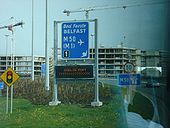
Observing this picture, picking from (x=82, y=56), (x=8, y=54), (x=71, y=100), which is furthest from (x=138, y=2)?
(x=8, y=54)

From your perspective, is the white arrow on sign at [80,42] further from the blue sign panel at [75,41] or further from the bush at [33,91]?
the bush at [33,91]

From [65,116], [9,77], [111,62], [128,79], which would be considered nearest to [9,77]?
[9,77]

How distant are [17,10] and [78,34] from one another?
0.54m

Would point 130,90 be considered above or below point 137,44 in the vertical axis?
below

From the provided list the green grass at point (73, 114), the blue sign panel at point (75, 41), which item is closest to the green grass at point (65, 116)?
the green grass at point (73, 114)

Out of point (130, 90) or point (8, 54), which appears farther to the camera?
point (8, 54)

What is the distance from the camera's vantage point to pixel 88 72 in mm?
2555

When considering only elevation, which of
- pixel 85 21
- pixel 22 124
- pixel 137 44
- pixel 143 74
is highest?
pixel 85 21

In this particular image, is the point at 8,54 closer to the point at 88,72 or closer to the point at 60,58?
the point at 60,58

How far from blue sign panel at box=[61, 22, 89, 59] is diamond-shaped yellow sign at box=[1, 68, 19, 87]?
0.46 metres

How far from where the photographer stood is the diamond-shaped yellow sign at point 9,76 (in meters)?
2.75

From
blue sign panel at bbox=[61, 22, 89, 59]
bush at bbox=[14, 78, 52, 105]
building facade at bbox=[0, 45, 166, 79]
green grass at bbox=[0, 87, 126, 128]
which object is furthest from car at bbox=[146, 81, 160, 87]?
bush at bbox=[14, 78, 52, 105]

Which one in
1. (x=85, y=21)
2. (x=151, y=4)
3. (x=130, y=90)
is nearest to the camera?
(x=151, y=4)

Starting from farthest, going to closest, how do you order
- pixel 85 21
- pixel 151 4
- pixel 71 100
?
pixel 71 100 → pixel 85 21 → pixel 151 4
